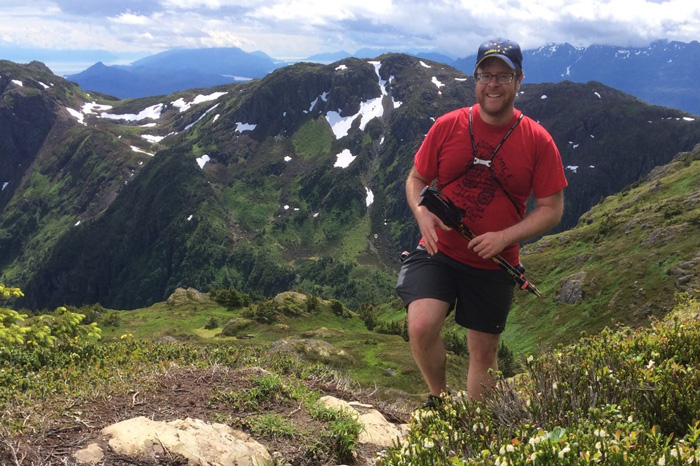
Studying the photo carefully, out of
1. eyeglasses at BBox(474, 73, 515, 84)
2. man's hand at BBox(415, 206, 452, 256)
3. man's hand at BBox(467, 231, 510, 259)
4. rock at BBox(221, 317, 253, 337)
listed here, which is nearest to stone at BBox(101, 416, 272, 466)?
man's hand at BBox(415, 206, 452, 256)

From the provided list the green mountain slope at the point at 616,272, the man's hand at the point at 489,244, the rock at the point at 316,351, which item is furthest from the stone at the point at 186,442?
the green mountain slope at the point at 616,272

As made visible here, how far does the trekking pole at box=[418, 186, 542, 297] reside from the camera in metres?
6.62

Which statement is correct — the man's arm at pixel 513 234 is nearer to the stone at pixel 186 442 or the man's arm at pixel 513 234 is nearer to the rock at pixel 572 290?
the stone at pixel 186 442

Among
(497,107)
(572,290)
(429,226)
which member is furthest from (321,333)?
(497,107)

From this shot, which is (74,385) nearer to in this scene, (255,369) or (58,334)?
(255,369)

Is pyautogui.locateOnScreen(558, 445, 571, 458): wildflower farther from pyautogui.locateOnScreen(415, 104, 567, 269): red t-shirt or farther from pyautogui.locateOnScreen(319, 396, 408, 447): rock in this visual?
pyautogui.locateOnScreen(319, 396, 408, 447): rock

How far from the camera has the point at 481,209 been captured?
6.79 metres

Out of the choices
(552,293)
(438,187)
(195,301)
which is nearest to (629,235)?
(552,293)

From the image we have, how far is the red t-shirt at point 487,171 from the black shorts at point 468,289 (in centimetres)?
15

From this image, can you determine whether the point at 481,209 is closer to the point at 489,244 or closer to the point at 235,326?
the point at 489,244

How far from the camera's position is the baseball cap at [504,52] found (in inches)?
252

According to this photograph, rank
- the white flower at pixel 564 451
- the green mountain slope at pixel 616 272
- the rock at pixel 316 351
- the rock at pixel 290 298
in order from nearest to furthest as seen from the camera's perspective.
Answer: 1. the white flower at pixel 564 451
2. the rock at pixel 316 351
3. the green mountain slope at pixel 616 272
4. the rock at pixel 290 298

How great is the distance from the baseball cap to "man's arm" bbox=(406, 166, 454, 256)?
181 centimetres

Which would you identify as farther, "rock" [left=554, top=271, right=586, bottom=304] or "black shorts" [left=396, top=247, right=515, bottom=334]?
"rock" [left=554, top=271, right=586, bottom=304]
